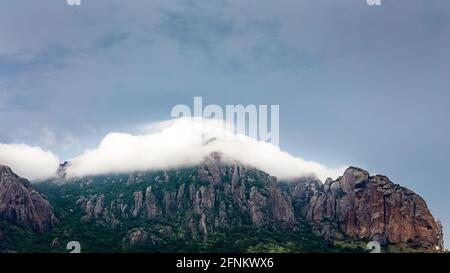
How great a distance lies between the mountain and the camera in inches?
3939

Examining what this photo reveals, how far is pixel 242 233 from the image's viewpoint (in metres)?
110

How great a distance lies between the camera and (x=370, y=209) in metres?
147

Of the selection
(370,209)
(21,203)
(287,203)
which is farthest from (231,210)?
(21,203)

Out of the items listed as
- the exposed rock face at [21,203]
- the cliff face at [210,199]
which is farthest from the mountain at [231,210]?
the exposed rock face at [21,203]

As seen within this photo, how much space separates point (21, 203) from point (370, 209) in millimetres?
100728

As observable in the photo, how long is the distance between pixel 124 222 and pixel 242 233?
89.6 feet

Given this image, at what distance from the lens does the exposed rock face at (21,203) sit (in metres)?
114

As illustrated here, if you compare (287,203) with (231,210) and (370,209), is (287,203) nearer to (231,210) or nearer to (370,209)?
(231,210)

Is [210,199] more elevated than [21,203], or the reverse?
[210,199]

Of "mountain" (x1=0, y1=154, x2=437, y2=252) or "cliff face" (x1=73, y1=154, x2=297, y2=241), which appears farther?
"cliff face" (x1=73, y1=154, x2=297, y2=241)

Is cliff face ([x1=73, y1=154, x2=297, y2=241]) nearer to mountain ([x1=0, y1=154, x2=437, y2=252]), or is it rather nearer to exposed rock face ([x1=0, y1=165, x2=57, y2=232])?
mountain ([x1=0, y1=154, x2=437, y2=252])

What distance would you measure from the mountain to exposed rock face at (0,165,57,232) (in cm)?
62

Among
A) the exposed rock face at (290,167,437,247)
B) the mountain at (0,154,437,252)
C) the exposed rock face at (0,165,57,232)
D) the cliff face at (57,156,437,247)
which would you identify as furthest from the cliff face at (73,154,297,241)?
the exposed rock face at (0,165,57,232)
